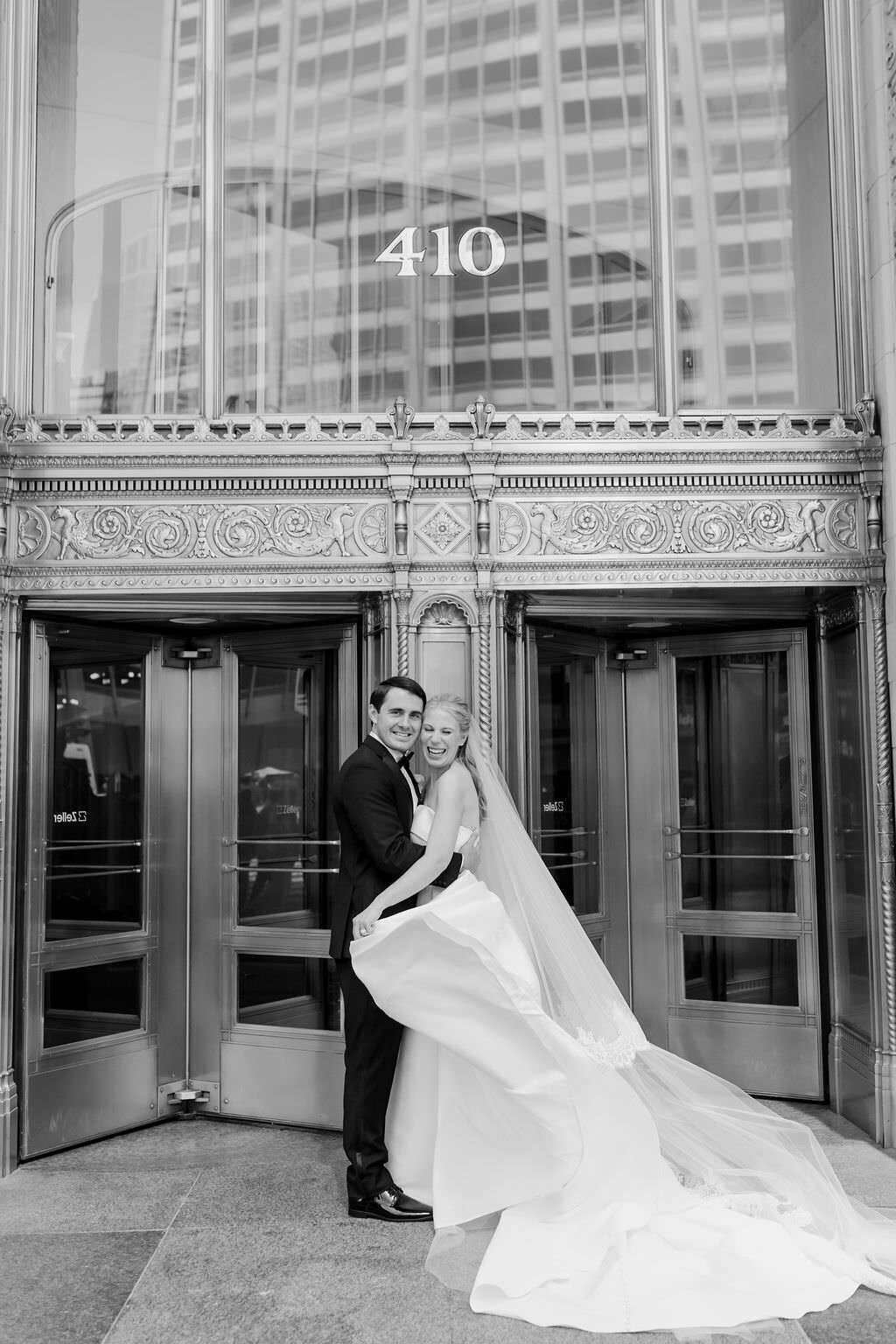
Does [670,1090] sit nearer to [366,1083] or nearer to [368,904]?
[366,1083]

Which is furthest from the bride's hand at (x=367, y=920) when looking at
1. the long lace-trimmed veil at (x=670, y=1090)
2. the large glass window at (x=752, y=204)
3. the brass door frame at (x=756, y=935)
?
the large glass window at (x=752, y=204)

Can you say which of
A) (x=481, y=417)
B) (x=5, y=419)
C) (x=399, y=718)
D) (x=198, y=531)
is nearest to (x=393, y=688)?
(x=399, y=718)

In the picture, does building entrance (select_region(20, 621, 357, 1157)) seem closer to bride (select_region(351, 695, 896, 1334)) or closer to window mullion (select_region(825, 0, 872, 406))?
bride (select_region(351, 695, 896, 1334))

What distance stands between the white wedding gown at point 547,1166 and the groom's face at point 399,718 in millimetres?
284

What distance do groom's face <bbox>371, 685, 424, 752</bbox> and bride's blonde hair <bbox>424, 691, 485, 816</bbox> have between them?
56mm

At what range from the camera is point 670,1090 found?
14.1 ft

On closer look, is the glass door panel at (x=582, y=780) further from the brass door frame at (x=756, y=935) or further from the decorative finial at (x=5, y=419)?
the decorative finial at (x=5, y=419)

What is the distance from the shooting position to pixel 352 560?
5.03m

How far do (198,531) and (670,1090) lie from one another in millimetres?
3013

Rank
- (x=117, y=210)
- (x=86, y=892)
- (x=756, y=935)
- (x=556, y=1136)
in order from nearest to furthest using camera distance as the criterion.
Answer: (x=556, y=1136) → (x=86, y=892) → (x=117, y=210) → (x=756, y=935)

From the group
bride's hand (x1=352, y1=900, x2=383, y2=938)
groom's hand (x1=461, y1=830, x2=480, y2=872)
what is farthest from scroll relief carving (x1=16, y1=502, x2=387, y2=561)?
bride's hand (x1=352, y1=900, x2=383, y2=938)

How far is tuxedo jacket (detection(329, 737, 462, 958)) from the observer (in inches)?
168

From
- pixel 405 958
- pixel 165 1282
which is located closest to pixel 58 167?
pixel 405 958

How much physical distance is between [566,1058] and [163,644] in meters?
2.82
